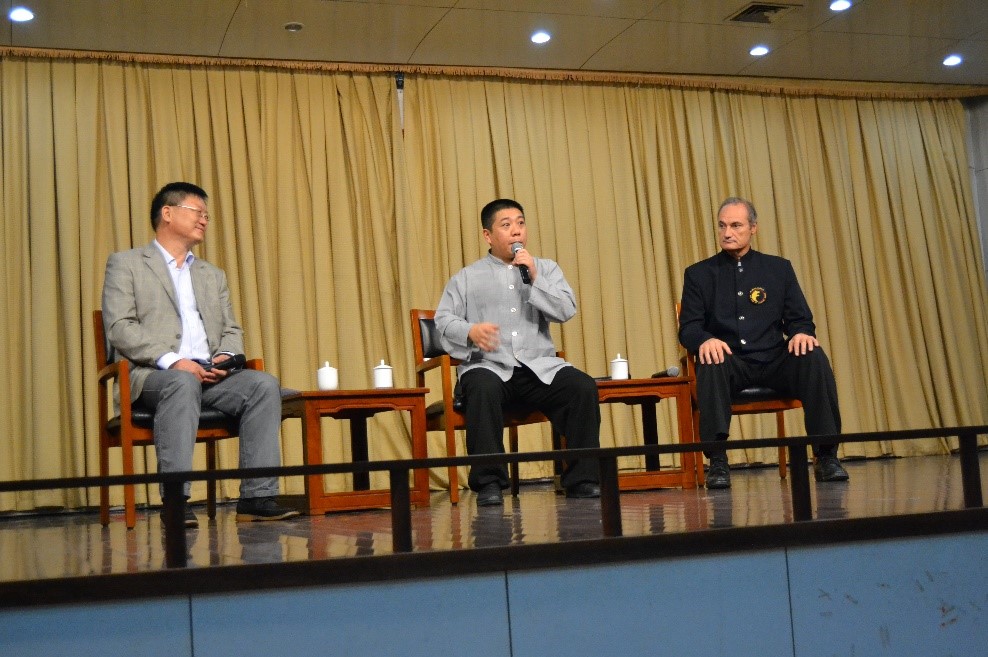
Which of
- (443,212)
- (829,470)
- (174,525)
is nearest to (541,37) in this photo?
(443,212)

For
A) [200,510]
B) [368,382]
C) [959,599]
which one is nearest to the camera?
[959,599]

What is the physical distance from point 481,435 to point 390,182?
2.43 m

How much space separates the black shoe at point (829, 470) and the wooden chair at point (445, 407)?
3.18 ft

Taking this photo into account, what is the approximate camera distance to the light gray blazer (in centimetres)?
355

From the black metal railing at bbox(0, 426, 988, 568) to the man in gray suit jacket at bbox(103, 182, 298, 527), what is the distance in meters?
1.32

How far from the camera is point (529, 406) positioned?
3.88 meters

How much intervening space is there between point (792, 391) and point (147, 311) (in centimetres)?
232

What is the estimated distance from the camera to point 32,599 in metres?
1.84

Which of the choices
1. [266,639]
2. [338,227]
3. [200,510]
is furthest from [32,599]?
[338,227]

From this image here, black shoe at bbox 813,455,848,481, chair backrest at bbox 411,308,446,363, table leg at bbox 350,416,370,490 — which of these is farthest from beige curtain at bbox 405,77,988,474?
black shoe at bbox 813,455,848,481

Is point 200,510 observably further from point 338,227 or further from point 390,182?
point 390,182

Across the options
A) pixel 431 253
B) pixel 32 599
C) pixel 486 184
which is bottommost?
pixel 32 599

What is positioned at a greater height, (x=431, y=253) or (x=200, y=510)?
(x=431, y=253)

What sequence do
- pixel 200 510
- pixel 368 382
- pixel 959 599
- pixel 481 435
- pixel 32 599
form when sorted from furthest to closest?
pixel 368 382
pixel 200 510
pixel 481 435
pixel 959 599
pixel 32 599
